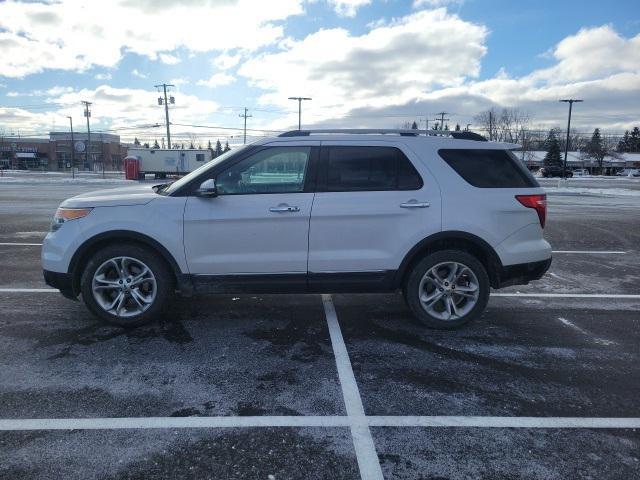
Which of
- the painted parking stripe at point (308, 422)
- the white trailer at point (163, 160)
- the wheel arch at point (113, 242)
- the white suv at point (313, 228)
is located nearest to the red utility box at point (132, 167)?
the white trailer at point (163, 160)

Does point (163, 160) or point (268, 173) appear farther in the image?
point (163, 160)

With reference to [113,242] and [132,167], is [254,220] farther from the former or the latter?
[132,167]

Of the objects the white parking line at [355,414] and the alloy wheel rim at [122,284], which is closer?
the white parking line at [355,414]

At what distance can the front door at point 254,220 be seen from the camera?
442 centimetres

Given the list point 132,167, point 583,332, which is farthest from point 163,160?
point 583,332

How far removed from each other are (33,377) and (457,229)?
3.82 meters

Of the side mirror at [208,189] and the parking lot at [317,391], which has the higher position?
the side mirror at [208,189]

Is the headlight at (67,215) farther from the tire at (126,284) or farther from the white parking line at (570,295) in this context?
the white parking line at (570,295)

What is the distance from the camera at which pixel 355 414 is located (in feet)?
10.3

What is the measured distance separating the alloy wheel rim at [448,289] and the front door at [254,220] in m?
1.24

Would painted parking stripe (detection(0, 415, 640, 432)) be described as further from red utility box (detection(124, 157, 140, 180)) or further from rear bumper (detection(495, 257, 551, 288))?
red utility box (detection(124, 157, 140, 180))

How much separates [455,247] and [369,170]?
116 cm

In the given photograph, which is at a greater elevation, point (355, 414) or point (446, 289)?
point (446, 289)

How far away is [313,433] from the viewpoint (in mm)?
2924
